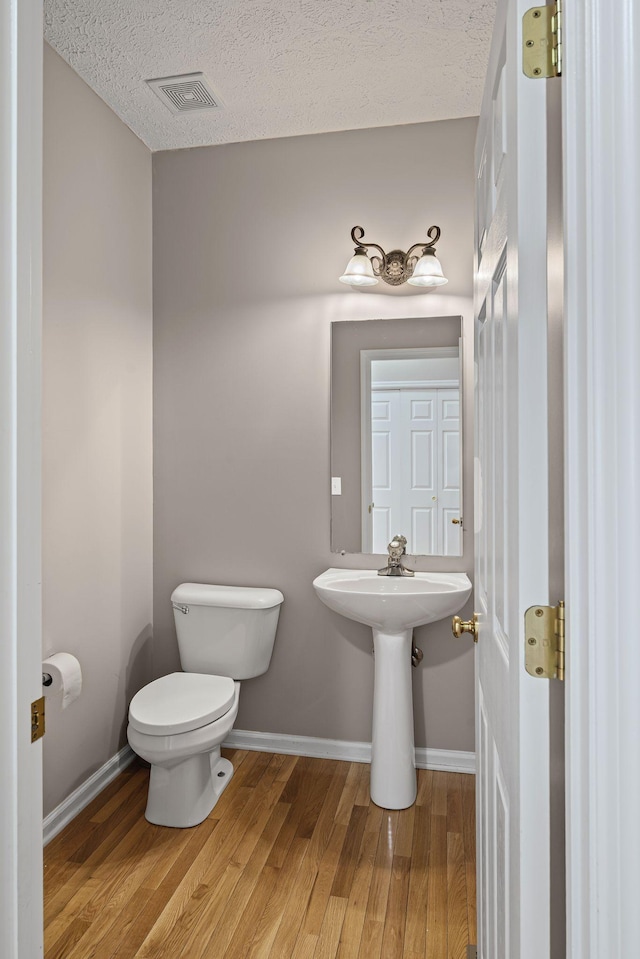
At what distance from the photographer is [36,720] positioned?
0.86m

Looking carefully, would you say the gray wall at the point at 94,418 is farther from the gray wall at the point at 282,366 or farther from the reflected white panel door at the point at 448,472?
the reflected white panel door at the point at 448,472

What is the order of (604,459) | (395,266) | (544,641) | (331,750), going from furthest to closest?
(331,750)
(395,266)
(544,641)
(604,459)

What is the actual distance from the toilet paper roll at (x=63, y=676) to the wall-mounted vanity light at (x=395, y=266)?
5.60 ft

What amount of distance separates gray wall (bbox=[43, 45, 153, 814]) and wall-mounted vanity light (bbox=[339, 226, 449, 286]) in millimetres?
928

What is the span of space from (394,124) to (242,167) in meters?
0.66

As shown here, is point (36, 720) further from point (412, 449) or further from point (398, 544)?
point (412, 449)

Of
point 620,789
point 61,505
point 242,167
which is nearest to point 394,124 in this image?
point 242,167

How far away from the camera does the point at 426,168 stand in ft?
8.28

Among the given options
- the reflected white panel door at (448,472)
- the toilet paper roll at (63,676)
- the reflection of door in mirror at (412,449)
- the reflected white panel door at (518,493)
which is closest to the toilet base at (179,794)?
the toilet paper roll at (63,676)

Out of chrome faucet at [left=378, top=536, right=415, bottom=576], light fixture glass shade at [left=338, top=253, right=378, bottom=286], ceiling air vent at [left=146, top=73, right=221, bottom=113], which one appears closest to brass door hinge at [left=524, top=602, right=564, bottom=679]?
chrome faucet at [left=378, top=536, right=415, bottom=576]

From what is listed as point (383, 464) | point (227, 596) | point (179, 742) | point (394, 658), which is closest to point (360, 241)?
point (383, 464)

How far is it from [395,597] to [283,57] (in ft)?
6.21

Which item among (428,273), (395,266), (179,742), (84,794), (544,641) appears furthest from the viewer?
(395,266)

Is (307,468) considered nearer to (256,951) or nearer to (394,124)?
(394,124)
